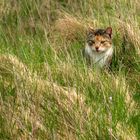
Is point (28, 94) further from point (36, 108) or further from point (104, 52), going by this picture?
point (104, 52)

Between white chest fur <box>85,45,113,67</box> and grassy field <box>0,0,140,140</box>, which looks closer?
grassy field <box>0,0,140,140</box>

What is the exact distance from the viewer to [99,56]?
6398mm

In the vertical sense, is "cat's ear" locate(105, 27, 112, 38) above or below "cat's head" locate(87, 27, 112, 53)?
above

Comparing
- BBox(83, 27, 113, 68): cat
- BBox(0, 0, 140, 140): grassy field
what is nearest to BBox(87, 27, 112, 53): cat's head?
BBox(83, 27, 113, 68): cat

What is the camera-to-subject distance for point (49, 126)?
4422 mm

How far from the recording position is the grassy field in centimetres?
438

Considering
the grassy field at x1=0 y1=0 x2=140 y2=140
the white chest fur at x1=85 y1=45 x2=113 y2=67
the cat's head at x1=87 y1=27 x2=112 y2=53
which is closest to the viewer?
the grassy field at x1=0 y1=0 x2=140 y2=140

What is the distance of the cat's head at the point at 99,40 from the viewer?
20.7 feet

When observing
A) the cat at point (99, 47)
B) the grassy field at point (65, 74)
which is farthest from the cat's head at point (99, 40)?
the grassy field at point (65, 74)

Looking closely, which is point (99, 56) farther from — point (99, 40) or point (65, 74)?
point (65, 74)

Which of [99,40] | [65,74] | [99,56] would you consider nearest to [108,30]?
[99,40]

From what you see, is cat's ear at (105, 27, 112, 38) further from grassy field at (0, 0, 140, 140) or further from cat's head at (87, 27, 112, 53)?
grassy field at (0, 0, 140, 140)

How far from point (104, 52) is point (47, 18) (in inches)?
58.0

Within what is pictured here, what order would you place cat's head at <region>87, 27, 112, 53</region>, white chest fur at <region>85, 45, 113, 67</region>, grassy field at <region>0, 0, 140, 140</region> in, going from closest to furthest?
grassy field at <region>0, 0, 140, 140</region>, white chest fur at <region>85, 45, 113, 67</region>, cat's head at <region>87, 27, 112, 53</region>
